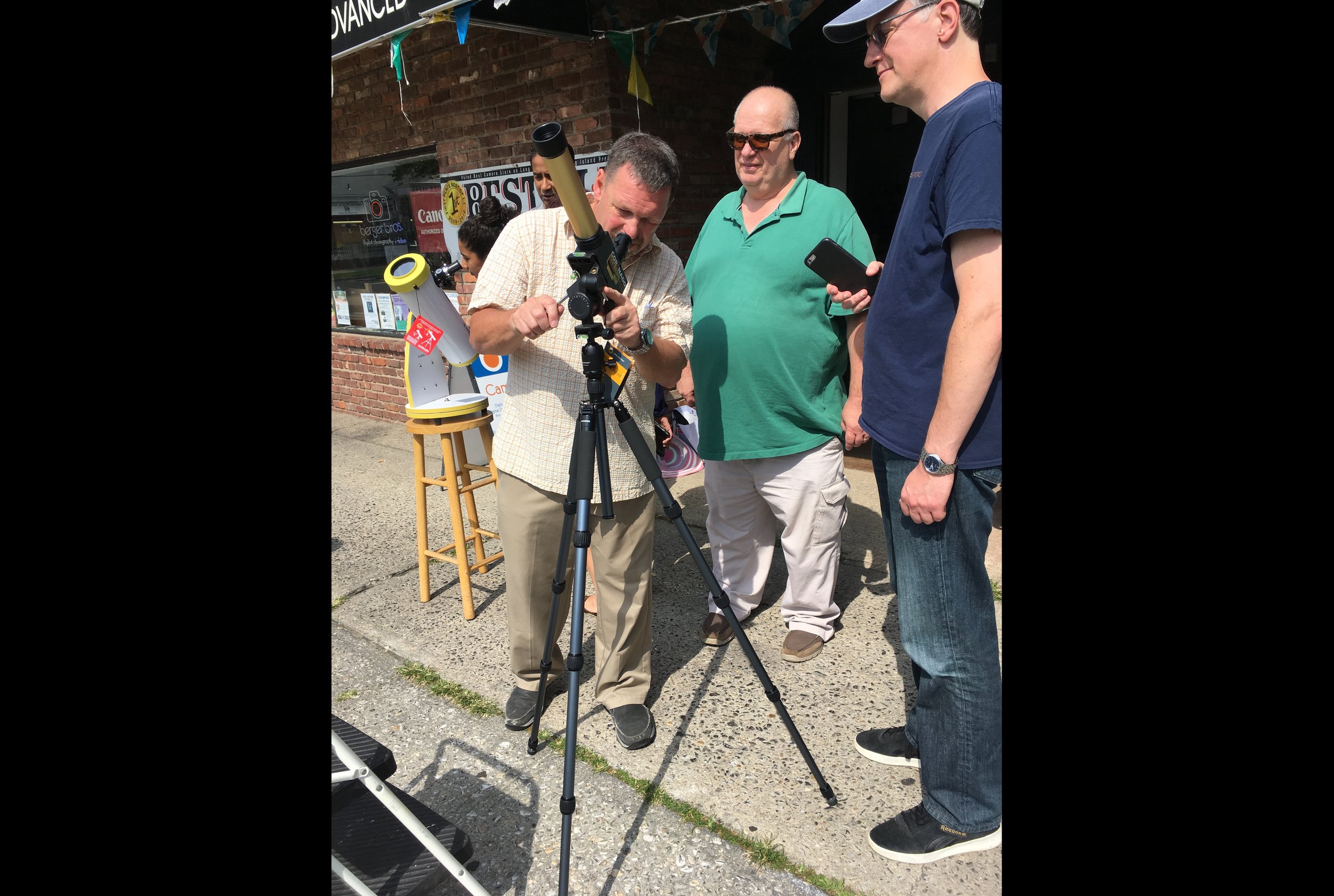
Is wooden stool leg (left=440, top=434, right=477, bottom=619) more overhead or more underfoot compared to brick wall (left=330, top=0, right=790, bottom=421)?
more underfoot

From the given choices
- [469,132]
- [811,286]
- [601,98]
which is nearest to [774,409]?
[811,286]

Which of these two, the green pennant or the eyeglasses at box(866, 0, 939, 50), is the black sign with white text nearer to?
the green pennant

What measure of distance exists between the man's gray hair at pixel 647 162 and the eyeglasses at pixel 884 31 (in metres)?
0.68

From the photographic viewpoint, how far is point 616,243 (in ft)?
7.39

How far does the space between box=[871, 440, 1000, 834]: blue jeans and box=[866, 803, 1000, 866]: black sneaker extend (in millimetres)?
26

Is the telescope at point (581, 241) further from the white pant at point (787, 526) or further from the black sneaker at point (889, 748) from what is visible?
the black sneaker at point (889, 748)

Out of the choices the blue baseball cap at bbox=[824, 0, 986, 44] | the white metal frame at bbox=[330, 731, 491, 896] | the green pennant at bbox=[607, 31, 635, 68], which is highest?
the green pennant at bbox=[607, 31, 635, 68]

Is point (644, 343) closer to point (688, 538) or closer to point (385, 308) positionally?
point (688, 538)

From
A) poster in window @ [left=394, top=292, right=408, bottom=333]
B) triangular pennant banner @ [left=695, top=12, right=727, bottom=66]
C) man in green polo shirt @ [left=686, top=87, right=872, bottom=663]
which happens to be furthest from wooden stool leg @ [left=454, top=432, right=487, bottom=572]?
poster in window @ [left=394, top=292, right=408, bottom=333]

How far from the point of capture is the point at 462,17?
401 cm

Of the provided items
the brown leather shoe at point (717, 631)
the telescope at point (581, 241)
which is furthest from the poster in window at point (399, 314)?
the telescope at point (581, 241)

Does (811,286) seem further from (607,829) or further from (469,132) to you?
(469,132)

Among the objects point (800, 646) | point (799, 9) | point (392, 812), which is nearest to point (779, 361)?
point (800, 646)

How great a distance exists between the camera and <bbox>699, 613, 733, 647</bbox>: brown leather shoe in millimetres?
3332
